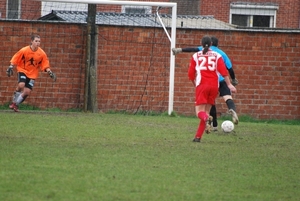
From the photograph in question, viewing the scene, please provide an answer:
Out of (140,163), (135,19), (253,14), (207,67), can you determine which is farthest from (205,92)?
(253,14)

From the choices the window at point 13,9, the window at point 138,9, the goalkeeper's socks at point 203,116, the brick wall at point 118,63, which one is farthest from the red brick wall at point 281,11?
the goalkeeper's socks at point 203,116

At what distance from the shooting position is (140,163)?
998 cm

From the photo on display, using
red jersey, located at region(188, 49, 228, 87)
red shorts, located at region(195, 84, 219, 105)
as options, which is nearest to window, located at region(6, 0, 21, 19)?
red jersey, located at region(188, 49, 228, 87)

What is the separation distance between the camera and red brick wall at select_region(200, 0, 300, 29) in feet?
105

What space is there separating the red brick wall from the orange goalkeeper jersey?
578 inches

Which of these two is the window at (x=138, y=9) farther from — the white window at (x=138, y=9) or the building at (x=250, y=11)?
→ the building at (x=250, y=11)

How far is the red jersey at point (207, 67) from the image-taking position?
1272 cm

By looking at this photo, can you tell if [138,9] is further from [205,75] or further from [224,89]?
[205,75]

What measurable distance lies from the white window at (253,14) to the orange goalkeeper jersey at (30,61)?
50.3 feet

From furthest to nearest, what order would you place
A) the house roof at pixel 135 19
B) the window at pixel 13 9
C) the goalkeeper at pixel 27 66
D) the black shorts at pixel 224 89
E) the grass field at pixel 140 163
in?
the window at pixel 13 9
the house roof at pixel 135 19
the goalkeeper at pixel 27 66
the black shorts at pixel 224 89
the grass field at pixel 140 163

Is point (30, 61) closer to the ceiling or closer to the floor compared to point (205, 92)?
closer to the ceiling

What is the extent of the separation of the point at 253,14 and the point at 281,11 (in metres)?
1.20

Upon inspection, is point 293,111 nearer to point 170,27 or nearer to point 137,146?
point 170,27

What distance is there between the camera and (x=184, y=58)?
2000 cm
